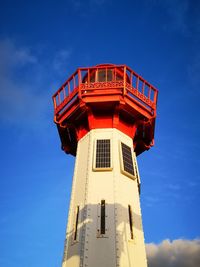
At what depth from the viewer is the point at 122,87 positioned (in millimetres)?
22422

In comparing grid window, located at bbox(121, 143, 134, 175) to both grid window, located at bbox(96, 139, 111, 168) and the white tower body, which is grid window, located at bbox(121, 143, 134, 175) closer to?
the white tower body

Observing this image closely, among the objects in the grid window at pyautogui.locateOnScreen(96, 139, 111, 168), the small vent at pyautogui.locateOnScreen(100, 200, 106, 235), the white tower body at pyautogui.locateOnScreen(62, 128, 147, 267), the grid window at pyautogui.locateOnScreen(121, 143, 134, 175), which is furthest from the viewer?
the grid window at pyautogui.locateOnScreen(121, 143, 134, 175)

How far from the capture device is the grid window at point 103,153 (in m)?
20.2

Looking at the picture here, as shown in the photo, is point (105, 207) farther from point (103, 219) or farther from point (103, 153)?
point (103, 153)

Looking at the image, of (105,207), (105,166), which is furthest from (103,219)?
(105,166)

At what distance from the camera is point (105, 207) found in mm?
17812

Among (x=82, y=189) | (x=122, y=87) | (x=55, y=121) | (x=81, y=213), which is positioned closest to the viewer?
(x=81, y=213)

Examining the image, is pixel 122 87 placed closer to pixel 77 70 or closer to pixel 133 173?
pixel 77 70

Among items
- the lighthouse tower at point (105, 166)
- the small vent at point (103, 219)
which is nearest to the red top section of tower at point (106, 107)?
the lighthouse tower at point (105, 166)

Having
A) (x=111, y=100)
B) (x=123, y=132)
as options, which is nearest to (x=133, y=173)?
(x=123, y=132)

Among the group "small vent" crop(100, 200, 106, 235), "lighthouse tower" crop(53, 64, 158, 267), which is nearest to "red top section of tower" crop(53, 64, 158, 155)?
"lighthouse tower" crop(53, 64, 158, 267)

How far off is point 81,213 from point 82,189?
192 cm

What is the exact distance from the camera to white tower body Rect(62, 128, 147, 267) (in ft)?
52.6

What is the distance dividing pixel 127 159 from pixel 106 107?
481 cm
